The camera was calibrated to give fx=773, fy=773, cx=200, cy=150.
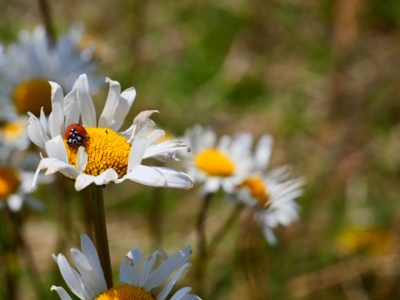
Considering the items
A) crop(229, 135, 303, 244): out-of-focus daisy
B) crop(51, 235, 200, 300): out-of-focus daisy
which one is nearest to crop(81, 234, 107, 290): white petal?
crop(51, 235, 200, 300): out-of-focus daisy

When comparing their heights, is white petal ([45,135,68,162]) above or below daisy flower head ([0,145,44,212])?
below

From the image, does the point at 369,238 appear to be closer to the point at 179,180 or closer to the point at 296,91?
the point at 296,91

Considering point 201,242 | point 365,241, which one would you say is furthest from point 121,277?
point 365,241

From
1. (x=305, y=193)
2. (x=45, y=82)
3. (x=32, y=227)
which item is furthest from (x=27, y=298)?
(x=305, y=193)

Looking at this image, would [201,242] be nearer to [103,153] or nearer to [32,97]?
[32,97]

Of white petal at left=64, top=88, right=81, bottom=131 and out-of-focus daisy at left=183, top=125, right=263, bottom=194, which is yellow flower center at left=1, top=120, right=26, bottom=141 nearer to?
out-of-focus daisy at left=183, top=125, right=263, bottom=194

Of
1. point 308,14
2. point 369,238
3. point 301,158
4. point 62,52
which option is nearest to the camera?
point 62,52
